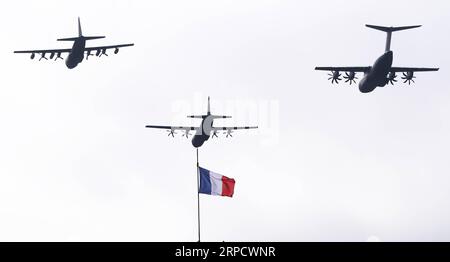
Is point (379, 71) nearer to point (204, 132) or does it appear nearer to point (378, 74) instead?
point (378, 74)

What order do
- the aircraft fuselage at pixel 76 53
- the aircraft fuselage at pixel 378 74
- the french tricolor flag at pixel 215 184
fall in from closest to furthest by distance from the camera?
1. the french tricolor flag at pixel 215 184
2. the aircraft fuselage at pixel 378 74
3. the aircraft fuselage at pixel 76 53

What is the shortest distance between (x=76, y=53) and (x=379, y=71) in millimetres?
41638

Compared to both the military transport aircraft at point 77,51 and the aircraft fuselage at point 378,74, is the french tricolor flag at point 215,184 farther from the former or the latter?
the military transport aircraft at point 77,51

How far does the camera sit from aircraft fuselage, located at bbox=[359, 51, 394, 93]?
11062 centimetres

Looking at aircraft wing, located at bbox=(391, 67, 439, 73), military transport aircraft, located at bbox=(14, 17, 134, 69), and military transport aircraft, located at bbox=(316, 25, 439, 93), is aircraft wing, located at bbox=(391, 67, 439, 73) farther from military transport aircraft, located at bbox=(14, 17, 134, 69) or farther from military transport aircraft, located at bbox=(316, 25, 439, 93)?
military transport aircraft, located at bbox=(14, 17, 134, 69)

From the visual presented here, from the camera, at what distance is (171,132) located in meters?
146

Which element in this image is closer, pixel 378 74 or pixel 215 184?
pixel 215 184

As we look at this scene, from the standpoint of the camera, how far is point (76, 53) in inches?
5212

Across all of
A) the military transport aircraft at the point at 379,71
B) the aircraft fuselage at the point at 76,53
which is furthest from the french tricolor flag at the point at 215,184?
the aircraft fuselage at the point at 76,53

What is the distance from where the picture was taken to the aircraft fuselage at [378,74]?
363 feet

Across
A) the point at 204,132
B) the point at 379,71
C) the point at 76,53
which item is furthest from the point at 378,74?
the point at 76,53

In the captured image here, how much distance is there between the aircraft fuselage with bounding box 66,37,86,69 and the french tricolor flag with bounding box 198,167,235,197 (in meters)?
52.5
